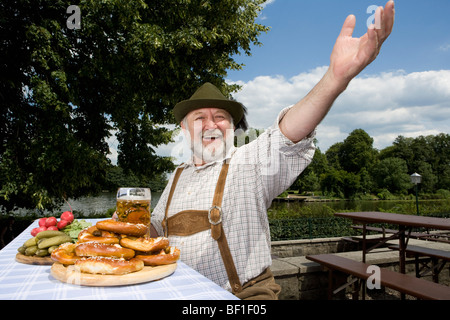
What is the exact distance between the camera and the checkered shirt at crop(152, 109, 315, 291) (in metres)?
1.83

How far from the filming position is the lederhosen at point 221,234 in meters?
1.77

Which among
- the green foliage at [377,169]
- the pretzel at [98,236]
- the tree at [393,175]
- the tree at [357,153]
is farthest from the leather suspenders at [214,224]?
the tree at [357,153]

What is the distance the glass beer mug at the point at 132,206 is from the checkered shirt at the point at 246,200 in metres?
0.42

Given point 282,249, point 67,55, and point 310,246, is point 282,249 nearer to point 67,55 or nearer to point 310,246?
point 310,246

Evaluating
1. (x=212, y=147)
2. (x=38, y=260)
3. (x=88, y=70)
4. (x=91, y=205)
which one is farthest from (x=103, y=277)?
(x=91, y=205)

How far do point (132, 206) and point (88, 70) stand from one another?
24.0 feet

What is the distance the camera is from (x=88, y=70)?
7.79 m

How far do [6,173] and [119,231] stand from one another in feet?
23.4

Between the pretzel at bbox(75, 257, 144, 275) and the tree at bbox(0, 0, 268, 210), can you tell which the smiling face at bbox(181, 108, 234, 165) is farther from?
the tree at bbox(0, 0, 268, 210)

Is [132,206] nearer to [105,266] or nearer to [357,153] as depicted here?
[105,266]

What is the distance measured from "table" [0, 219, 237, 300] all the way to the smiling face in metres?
1.04

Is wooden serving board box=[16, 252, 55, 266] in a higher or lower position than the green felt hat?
lower

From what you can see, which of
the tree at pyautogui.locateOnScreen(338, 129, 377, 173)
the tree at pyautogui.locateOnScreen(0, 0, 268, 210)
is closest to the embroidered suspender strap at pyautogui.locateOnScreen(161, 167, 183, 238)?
the tree at pyautogui.locateOnScreen(0, 0, 268, 210)

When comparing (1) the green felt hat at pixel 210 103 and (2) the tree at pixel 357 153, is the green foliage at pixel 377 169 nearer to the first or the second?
(2) the tree at pixel 357 153
